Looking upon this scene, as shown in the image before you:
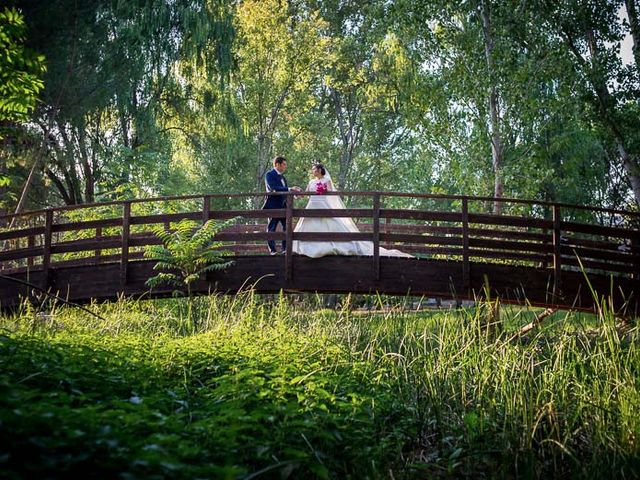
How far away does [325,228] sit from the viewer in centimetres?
1034

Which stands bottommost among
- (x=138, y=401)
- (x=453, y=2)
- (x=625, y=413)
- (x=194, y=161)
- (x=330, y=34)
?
(x=625, y=413)

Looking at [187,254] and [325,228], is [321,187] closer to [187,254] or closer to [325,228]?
[325,228]

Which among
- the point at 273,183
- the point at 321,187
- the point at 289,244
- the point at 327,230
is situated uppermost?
the point at 273,183

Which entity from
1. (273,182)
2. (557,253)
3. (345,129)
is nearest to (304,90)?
(345,129)

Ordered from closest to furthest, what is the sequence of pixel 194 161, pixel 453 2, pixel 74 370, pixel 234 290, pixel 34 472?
pixel 34 472
pixel 74 370
pixel 234 290
pixel 453 2
pixel 194 161

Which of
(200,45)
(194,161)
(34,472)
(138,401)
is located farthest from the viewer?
(194,161)

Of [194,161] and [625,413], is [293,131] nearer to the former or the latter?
[194,161]

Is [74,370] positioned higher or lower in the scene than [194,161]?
lower

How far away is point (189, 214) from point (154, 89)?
8.89 meters

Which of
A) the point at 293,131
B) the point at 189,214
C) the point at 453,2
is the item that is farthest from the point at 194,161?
the point at 189,214

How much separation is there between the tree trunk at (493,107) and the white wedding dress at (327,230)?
4443mm

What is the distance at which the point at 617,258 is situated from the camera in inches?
412

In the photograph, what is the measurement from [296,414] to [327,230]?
23.4 ft

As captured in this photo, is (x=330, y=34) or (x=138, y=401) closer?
(x=138, y=401)
